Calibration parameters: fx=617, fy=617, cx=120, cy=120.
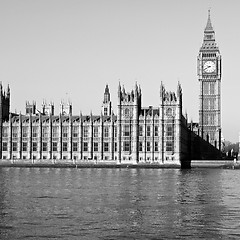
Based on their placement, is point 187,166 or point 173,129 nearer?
point 173,129

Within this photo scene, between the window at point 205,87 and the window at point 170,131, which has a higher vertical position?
the window at point 205,87

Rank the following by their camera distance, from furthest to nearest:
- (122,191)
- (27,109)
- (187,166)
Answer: (27,109)
(187,166)
(122,191)

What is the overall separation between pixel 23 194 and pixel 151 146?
8852 centimetres

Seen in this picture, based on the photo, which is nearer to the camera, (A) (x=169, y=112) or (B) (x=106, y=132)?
(A) (x=169, y=112)

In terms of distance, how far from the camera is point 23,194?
64938 millimetres

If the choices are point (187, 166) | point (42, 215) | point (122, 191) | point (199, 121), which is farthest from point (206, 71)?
point (42, 215)

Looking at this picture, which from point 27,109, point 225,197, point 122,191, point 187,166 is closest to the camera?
point 225,197

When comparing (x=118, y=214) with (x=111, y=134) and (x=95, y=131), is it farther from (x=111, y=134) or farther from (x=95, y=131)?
(x=95, y=131)

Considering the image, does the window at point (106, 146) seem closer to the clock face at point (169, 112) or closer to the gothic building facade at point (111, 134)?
the gothic building facade at point (111, 134)

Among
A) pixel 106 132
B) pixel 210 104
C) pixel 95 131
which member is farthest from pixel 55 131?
pixel 210 104

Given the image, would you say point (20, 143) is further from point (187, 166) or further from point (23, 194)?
point (23, 194)

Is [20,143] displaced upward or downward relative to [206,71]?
downward

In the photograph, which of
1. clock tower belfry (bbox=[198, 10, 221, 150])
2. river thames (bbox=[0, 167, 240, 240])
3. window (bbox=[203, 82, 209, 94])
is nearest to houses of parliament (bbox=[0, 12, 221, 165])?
clock tower belfry (bbox=[198, 10, 221, 150])

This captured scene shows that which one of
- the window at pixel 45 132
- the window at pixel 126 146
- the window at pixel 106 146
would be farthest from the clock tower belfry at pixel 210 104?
the window at pixel 45 132
